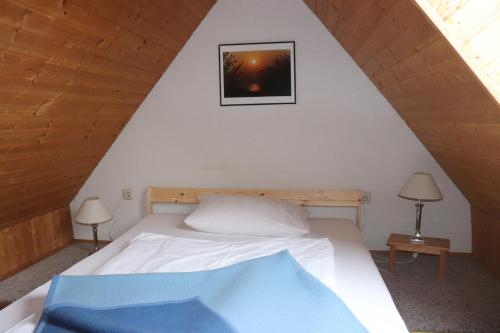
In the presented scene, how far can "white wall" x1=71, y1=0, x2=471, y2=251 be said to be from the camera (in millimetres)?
3209

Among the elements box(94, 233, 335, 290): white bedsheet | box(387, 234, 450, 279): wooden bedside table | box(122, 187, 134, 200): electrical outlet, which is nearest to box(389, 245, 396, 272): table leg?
box(387, 234, 450, 279): wooden bedside table

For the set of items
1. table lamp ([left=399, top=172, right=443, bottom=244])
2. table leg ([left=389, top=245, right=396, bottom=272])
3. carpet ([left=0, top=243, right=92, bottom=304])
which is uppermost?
table lamp ([left=399, top=172, right=443, bottom=244])

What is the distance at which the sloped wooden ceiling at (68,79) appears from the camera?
1.81m

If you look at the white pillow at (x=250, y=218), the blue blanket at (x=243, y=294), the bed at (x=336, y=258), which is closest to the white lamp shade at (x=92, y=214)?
the bed at (x=336, y=258)

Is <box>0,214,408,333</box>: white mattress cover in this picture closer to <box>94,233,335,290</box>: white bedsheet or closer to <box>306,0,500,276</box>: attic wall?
<box>94,233,335,290</box>: white bedsheet

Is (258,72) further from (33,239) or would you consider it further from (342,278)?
(33,239)

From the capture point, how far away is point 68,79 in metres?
2.24

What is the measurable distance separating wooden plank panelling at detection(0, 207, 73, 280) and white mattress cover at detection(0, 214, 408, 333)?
104 centimetres

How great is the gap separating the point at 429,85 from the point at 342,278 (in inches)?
45.5

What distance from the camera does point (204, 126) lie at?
11.3ft

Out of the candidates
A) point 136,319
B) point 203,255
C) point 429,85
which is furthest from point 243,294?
point 429,85

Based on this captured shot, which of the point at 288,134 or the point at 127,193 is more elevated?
the point at 288,134

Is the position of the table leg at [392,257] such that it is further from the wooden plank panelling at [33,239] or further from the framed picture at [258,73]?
the wooden plank panelling at [33,239]

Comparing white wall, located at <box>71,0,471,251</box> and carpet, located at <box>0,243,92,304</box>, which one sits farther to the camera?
white wall, located at <box>71,0,471,251</box>
